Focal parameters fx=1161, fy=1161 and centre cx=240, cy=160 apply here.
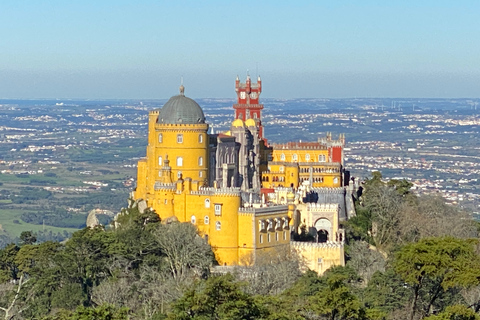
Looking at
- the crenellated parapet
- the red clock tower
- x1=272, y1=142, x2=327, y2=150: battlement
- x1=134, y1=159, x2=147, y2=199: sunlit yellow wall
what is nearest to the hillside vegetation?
x1=134, y1=159, x2=147, y2=199: sunlit yellow wall

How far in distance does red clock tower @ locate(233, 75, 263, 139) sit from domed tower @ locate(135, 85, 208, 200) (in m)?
22.9

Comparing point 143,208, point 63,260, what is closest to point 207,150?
point 143,208

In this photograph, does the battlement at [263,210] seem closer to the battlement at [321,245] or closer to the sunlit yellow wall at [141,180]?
the battlement at [321,245]

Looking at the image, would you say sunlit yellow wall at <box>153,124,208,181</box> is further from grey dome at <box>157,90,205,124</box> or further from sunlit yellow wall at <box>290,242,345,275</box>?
sunlit yellow wall at <box>290,242,345,275</box>

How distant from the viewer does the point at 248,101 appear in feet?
389

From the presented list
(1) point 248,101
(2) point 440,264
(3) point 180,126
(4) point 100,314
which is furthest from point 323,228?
(4) point 100,314

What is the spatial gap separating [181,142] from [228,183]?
546 centimetres

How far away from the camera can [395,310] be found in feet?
244

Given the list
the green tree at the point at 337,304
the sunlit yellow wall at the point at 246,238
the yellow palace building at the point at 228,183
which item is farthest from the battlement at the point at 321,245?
the green tree at the point at 337,304

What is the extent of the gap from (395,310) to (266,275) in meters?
9.95

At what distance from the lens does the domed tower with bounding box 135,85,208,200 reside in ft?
304

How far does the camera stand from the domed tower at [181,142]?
92.7 metres

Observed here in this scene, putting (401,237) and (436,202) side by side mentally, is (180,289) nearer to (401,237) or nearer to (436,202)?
(401,237)

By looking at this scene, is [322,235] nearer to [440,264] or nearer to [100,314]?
[440,264]
